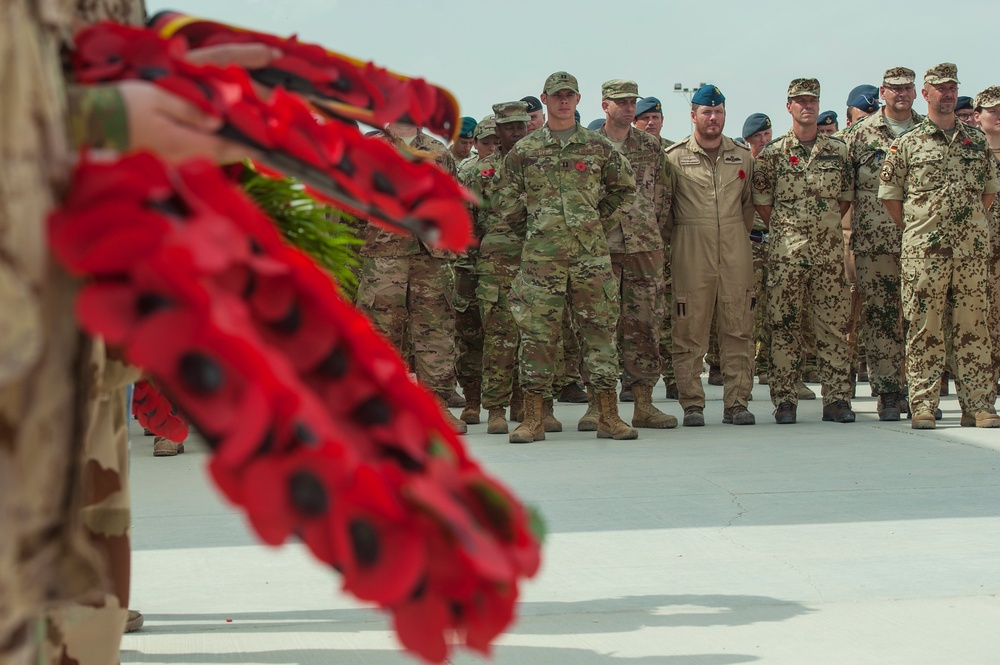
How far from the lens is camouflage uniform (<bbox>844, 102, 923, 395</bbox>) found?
8344 millimetres

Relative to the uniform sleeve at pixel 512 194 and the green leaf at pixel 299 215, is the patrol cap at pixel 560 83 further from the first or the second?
the green leaf at pixel 299 215

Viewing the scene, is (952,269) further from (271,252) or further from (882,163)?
(271,252)

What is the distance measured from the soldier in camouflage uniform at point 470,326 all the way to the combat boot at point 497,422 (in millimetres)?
737

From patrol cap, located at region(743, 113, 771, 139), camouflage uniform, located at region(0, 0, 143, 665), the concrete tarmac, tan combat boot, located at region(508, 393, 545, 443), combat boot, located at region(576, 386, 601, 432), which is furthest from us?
patrol cap, located at region(743, 113, 771, 139)

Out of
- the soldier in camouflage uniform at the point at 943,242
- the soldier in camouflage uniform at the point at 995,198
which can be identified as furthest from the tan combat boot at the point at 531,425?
the soldier in camouflage uniform at the point at 995,198

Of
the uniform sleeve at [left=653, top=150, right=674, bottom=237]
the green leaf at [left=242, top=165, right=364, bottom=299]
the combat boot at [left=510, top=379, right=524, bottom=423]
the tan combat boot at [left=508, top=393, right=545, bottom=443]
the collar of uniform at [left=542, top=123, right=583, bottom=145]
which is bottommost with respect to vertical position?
the combat boot at [left=510, top=379, right=524, bottom=423]

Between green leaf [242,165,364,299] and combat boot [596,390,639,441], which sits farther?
combat boot [596,390,639,441]

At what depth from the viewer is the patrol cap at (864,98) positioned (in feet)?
36.7

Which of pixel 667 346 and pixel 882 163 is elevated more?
pixel 882 163

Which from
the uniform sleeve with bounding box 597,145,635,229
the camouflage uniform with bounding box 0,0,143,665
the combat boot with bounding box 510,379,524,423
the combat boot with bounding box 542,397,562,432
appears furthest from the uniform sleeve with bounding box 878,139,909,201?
the camouflage uniform with bounding box 0,0,143,665

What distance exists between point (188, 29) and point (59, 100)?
1.17 ft

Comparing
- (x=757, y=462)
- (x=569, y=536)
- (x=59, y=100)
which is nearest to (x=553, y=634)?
(x=569, y=536)

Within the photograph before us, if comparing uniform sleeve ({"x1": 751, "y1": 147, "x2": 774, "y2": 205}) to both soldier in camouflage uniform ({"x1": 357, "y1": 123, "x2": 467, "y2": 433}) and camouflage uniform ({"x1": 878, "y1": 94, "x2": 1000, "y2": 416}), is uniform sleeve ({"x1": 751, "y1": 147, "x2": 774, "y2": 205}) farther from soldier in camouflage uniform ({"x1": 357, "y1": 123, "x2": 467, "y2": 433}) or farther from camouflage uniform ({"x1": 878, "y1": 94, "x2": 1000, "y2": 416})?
soldier in camouflage uniform ({"x1": 357, "y1": 123, "x2": 467, "y2": 433})

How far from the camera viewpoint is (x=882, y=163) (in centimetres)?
795
